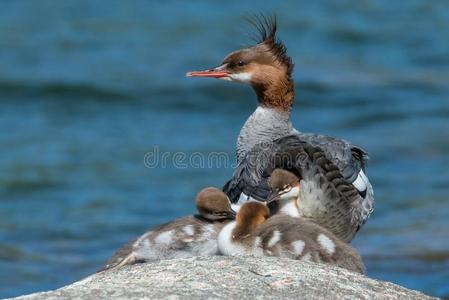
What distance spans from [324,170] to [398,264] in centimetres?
400

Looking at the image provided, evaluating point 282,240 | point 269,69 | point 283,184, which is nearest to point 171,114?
point 269,69

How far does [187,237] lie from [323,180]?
879mm

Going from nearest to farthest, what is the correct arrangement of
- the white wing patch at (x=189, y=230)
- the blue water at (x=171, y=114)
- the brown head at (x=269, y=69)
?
the white wing patch at (x=189, y=230), the brown head at (x=269, y=69), the blue water at (x=171, y=114)

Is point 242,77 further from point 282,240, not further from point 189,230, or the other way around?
point 282,240

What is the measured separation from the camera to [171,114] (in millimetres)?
16531

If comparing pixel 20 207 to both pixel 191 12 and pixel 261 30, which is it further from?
pixel 191 12

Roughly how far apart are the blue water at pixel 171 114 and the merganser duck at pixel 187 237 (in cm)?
328

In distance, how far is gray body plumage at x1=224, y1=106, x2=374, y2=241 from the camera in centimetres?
699

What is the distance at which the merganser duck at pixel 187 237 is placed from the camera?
6.86 m

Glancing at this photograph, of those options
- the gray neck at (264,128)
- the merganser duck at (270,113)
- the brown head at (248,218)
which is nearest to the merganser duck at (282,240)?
the brown head at (248,218)

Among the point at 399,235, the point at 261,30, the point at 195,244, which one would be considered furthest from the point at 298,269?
the point at 399,235

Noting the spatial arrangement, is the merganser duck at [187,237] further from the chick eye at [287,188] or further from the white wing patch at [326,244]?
the white wing patch at [326,244]

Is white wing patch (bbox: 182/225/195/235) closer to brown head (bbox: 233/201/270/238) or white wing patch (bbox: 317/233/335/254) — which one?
brown head (bbox: 233/201/270/238)

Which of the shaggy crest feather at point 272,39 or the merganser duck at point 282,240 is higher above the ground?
the shaggy crest feather at point 272,39
